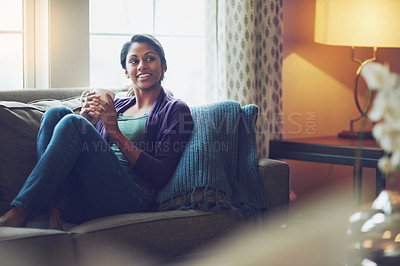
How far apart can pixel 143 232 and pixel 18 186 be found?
0.54 m

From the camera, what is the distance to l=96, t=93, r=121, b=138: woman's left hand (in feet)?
6.33

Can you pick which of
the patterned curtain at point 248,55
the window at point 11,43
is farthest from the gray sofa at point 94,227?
the patterned curtain at point 248,55

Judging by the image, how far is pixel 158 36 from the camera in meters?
2.93

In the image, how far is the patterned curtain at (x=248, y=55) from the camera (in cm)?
274

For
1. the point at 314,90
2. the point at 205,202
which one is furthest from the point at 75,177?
the point at 314,90

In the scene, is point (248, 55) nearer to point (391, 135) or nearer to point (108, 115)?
point (108, 115)

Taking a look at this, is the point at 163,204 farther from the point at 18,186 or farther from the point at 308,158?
the point at 308,158

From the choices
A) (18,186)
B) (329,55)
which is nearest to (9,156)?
(18,186)

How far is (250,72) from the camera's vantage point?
2775 mm

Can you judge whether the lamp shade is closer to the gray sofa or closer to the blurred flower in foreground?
the gray sofa

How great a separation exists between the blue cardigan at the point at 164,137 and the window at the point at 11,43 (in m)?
0.69

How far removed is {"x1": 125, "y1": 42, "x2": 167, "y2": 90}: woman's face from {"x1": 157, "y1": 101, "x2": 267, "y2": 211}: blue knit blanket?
224mm

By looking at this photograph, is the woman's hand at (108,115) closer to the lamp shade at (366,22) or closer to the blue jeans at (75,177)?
the blue jeans at (75,177)

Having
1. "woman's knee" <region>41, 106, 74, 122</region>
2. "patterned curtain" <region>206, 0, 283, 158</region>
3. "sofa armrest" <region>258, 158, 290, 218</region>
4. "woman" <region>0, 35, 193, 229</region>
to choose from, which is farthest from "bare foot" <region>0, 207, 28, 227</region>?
"patterned curtain" <region>206, 0, 283, 158</region>
